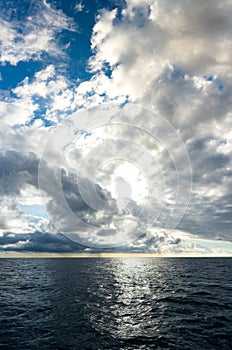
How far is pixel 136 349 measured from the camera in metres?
15.0

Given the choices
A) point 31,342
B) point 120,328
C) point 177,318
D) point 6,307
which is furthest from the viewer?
point 6,307

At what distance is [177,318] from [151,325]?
Answer: 11.3 feet

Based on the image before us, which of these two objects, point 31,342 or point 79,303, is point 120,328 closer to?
point 31,342

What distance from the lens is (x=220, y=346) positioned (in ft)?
50.5

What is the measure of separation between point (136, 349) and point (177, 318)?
8.56m

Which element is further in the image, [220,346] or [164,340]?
[164,340]

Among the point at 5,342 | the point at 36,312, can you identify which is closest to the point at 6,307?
the point at 36,312

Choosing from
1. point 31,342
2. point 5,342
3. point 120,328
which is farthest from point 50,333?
point 120,328

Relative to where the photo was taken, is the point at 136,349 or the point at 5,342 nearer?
the point at 136,349

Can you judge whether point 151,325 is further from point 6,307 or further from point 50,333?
point 6,307

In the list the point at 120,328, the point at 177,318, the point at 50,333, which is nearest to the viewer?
the point at 50,333

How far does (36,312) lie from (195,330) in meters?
16.5

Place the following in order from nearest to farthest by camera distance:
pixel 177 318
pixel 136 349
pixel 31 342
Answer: pixel 136 349 → pixel 31 342 → pixel 177 318

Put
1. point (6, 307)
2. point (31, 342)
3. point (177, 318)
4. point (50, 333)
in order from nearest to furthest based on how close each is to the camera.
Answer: point (31, 342), point (50, 333), point (177, 318), point (6, 307)
